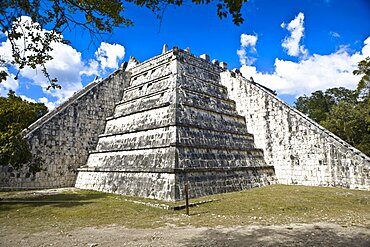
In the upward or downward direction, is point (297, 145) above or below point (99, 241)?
above

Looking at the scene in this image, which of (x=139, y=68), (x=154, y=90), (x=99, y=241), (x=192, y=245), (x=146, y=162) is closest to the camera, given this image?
(x=192, y=245)

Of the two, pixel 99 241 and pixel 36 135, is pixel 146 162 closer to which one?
pixel 99 241

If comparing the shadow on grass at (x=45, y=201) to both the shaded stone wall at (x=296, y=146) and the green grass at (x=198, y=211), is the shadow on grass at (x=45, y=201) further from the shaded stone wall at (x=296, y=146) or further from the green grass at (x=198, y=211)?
the shaded stone wall at (x=296, y=146)

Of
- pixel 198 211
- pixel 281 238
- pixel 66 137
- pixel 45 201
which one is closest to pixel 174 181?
pixel 198 211

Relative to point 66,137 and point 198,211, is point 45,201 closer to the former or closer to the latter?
point 66,137

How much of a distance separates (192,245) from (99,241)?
2096 millimetres

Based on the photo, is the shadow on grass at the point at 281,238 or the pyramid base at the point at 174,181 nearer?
the shadow on grass at the point at 281,238

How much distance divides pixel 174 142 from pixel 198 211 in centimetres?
380

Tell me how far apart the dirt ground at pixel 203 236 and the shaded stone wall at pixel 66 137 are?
8.22 m

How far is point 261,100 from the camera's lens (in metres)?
16.3

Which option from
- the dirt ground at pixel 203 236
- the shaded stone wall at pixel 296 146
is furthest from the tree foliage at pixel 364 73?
the dirt ground at pixel 203 236

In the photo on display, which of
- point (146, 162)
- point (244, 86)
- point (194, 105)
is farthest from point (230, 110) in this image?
point (146, 162)

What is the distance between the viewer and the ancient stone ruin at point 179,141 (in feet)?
37.4

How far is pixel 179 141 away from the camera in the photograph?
446 inches
